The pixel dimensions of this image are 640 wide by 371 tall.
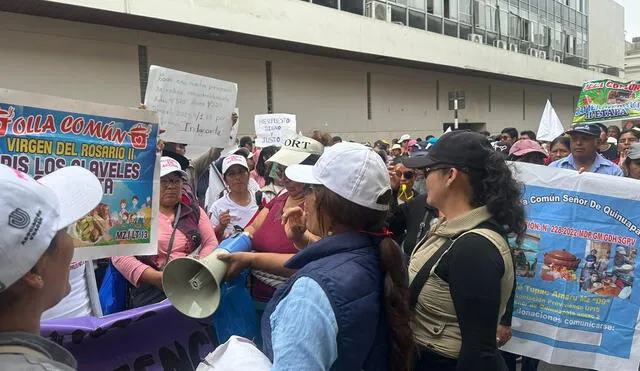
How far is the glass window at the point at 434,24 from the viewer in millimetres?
24734

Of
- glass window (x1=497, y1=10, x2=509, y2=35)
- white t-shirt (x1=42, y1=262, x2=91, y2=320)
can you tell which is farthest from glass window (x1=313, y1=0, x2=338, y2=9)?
white t-shirt (x1=42, y1=262, x2=91, y2=320)

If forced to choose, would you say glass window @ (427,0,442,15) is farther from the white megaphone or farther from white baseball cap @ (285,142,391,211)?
white baseball cap @ (285,142,391,211)

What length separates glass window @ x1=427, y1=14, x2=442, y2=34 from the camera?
81.1 ft

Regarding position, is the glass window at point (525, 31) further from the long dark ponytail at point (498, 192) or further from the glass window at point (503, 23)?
the long dark ponytail at point (498, 192)

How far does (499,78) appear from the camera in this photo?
32.2 m

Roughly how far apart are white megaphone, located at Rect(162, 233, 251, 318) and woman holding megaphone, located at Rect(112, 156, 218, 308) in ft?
2.57

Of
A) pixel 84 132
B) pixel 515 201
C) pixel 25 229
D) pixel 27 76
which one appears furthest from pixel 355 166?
pixel 27 76

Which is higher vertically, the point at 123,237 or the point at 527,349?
the point at 123,237

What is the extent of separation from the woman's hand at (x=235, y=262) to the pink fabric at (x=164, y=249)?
0.90 meters

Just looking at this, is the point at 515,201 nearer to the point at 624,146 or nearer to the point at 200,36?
the point at 624,146

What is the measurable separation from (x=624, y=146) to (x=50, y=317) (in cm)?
772

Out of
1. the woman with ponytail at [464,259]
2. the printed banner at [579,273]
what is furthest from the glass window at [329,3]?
the woman with ponytail at [464,259]

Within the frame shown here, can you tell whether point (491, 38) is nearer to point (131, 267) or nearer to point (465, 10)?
point (465, 10)

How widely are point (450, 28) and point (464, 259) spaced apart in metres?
26.1
